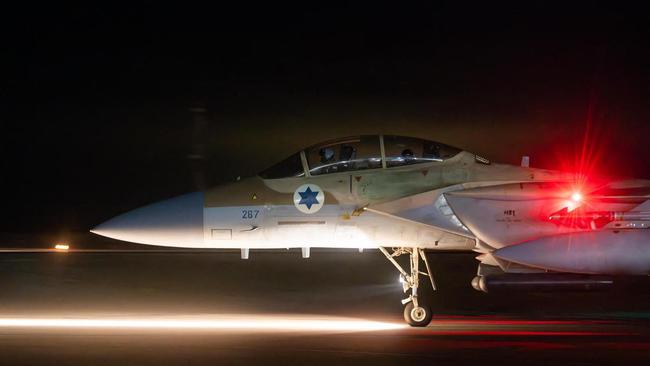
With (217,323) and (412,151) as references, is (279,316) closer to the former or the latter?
(217,323)

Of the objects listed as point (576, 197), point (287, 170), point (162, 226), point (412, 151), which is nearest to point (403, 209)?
point (412, 151)

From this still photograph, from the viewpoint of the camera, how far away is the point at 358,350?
989 centimetres

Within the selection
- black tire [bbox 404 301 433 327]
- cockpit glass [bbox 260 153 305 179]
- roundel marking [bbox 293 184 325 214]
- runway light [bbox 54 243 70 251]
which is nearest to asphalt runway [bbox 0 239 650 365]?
black tire [bbox 404 301 433 327]

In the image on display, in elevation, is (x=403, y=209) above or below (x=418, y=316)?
above

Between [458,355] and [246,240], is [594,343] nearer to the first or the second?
→ [458,355]

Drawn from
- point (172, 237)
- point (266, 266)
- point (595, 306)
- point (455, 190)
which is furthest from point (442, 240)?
point (266, 266)

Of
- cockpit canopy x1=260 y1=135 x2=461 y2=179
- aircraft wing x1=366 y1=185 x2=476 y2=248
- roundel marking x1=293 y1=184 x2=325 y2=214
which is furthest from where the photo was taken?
cockpit canopy x1=260 y1=135 x2=461 y2=179

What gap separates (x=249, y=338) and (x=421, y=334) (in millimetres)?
2337

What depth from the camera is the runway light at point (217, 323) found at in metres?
12.0

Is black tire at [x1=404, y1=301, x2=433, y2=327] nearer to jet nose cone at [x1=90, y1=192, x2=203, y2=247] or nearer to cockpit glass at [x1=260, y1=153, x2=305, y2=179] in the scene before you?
cockpit glass at [x1=260, y1=153, x2=305, y2=179]

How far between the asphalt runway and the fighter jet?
1156mm

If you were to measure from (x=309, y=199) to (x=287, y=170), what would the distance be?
0.58m

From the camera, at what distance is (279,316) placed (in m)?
13.4

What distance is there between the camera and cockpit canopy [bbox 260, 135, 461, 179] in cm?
1220
